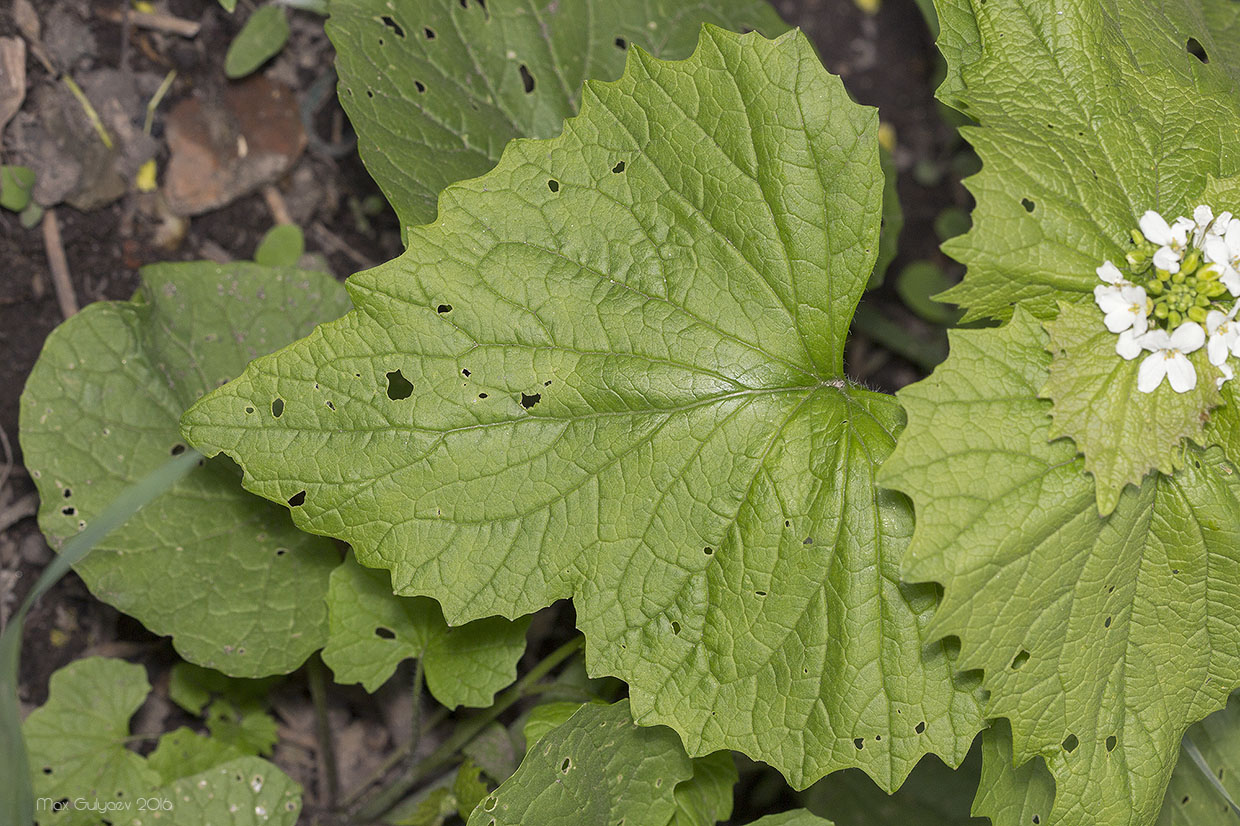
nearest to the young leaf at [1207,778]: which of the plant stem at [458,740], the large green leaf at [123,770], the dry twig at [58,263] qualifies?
the plant stem at [458,740]

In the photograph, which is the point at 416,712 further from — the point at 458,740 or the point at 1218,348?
the point at 1218,348

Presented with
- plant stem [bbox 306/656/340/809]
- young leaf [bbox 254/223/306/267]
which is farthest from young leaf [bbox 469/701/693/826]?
young leaf [bbox 254/223/306/267]

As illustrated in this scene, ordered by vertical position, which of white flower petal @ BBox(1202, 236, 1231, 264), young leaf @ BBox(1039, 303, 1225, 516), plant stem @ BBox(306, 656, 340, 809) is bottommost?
plant stem @ BBox(306, 656, 340, 809)

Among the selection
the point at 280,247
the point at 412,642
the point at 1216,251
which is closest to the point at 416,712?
the point at 412,642

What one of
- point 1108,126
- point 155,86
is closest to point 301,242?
point 155,86

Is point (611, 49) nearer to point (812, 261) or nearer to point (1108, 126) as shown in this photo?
point (812, 261)

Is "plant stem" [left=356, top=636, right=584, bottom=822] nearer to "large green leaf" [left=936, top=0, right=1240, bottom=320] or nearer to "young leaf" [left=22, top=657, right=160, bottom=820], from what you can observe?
"young leaf" [left=22, top=657, right=160, bottom=820]
